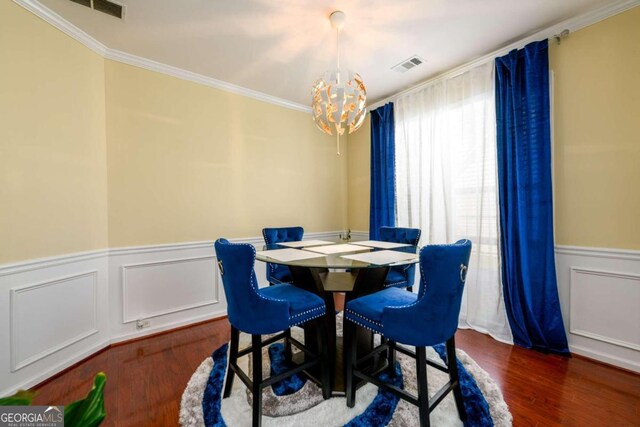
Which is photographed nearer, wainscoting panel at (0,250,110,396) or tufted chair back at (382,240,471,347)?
tufted chair back at (382,240,471,347)

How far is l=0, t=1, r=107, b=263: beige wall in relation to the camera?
193 centimetres

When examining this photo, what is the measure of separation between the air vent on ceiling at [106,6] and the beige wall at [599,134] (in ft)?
11.8

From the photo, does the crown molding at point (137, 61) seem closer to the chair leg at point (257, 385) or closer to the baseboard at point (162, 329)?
the baseboard at point (162, 329)

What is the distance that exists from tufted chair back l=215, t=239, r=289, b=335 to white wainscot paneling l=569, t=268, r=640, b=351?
8.09 ft

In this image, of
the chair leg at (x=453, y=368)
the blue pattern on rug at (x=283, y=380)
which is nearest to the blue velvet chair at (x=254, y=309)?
the blue pattern on rug at (x=283, y=380)

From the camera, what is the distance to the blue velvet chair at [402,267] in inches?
Answer: 99.1

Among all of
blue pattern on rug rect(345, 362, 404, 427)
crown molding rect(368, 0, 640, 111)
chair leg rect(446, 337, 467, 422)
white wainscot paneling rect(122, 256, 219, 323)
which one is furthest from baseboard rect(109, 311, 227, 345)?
crown molding rect(368, 0, 640, 111)

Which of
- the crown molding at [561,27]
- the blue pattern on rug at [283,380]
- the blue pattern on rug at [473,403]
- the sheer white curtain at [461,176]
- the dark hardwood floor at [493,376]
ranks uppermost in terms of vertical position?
the crown molding at [561,27]

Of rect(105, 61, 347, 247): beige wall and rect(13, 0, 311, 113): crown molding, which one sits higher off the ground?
rect(13, 0, 311, 113): crown molding

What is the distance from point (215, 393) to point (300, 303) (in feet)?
2.85

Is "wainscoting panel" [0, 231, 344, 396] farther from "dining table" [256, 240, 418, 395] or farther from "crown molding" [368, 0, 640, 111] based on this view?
"crown molding" [368, 0, 640, 111]

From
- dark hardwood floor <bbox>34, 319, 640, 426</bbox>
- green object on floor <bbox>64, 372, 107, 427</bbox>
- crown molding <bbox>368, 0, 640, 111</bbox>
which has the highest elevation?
crown molding <bbox>368, 0, 640, 111</bbox>

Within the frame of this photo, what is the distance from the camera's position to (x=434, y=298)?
56.6 inches

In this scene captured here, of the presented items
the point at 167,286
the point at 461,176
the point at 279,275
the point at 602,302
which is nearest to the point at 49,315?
the point at 167,286
